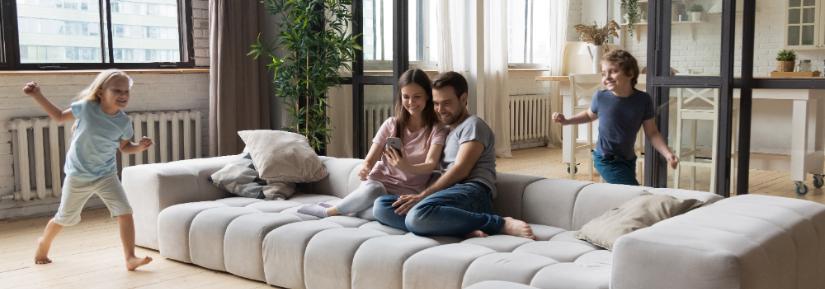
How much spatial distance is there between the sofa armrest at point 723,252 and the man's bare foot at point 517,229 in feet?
2.12

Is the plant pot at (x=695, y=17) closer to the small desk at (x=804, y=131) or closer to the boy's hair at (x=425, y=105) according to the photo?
the small desk at (x=804, y=131)

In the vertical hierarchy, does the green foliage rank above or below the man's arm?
above

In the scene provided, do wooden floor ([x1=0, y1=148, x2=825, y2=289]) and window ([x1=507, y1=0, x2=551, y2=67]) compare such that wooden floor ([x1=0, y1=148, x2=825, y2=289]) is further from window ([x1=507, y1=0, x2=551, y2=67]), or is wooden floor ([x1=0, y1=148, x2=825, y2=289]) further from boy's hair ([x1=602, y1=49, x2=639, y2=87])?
window ([x1=507, y1=0, x2=551, y2=67])

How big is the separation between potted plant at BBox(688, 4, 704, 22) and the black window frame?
3276mm

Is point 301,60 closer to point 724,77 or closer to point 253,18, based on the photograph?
point 253,18

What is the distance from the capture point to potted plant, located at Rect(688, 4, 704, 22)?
3.76 metres

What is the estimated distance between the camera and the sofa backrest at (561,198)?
2.95 meters

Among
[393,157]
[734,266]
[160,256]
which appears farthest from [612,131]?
[160,256]

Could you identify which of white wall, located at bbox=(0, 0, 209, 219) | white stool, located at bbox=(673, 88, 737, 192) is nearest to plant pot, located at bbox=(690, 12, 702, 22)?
white stool, located at bbox=(673, 88, 737, 192)

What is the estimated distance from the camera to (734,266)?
192cm

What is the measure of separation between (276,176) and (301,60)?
1509 mm

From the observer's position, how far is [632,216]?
270cm

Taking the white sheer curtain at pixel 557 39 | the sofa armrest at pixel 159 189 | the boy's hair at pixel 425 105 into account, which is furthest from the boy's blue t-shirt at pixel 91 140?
the white sheer curtain at pixel 557 39

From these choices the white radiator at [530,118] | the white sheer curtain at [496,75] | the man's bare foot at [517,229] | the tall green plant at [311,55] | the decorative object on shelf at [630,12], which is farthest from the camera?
the white radiator at [530,118]
